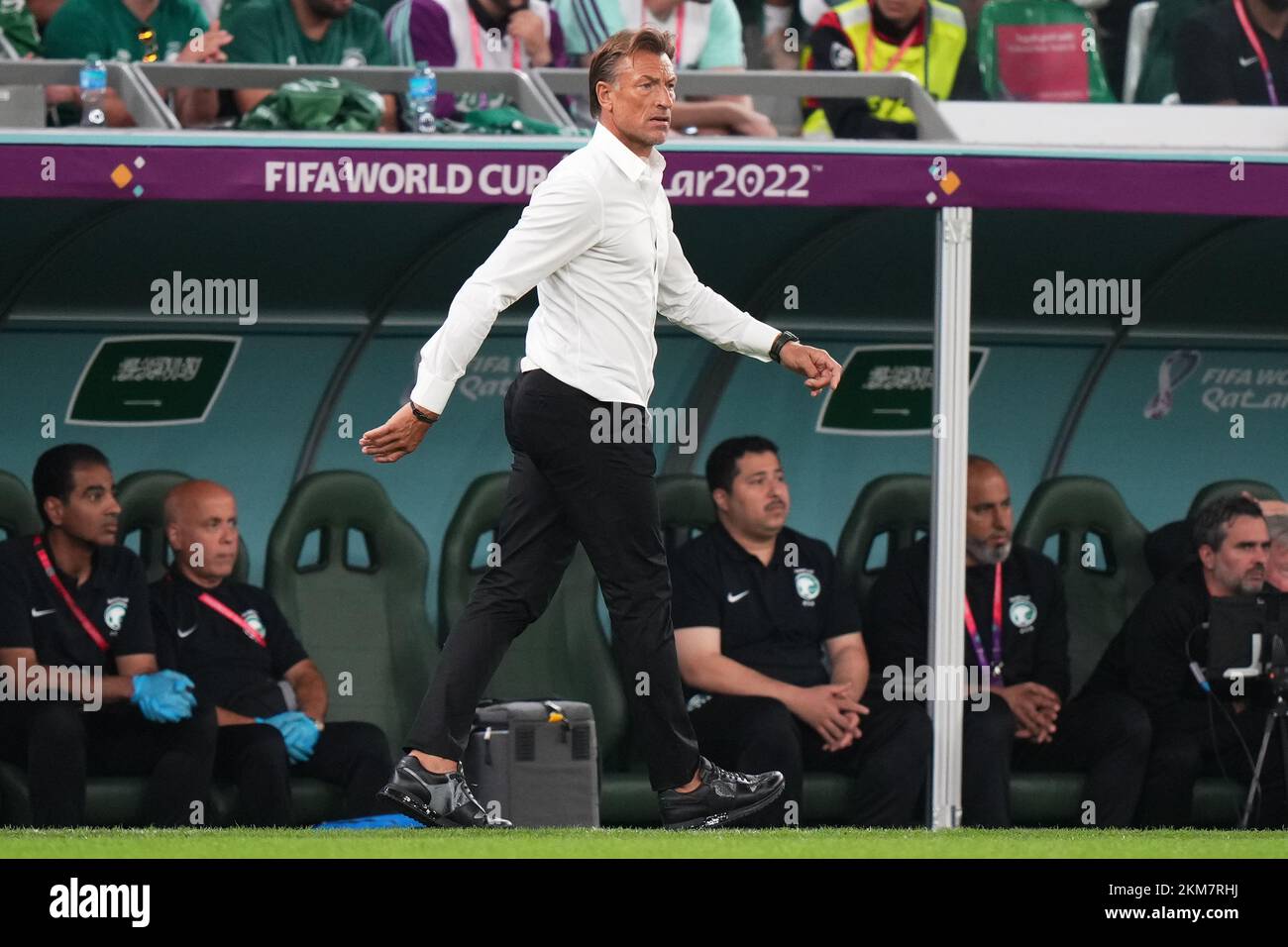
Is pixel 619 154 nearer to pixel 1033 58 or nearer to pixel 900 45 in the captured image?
pixel 900 45

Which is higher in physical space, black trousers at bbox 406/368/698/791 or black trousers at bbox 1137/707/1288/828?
black trousers at bbox 406/368/698/791

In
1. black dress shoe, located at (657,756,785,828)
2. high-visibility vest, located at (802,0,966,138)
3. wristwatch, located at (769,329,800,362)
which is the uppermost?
high-visibility vest, located at (802,0,966,138)

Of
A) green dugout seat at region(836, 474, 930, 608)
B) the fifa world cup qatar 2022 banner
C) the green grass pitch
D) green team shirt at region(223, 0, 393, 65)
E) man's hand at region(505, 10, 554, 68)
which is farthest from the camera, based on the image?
green dugout seat at region(836, 474, 930, 608)

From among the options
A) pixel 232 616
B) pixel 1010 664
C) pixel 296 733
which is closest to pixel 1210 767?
pixel 1010 664

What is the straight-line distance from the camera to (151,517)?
8.20m

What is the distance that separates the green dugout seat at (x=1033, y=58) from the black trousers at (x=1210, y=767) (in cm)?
260

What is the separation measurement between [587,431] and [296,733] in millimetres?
2677

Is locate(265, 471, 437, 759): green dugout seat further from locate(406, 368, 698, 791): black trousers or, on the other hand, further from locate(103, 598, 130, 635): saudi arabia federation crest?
locate(406, 368, 698, 791): black trousers

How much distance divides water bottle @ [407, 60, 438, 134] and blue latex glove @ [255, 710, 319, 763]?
1880 millimetres

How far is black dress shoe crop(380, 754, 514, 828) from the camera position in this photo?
5.23 metres

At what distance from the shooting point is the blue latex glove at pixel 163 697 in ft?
23.9

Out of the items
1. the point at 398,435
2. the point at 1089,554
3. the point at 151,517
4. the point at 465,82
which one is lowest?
the point at 1089,554

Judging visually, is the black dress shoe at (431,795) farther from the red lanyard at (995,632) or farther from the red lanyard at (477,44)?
the red lanyard at (477,44)

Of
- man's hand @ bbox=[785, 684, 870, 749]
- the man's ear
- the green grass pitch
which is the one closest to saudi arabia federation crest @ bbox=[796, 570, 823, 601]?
man's hand @ bbox=[785, 684, 870, 749]
